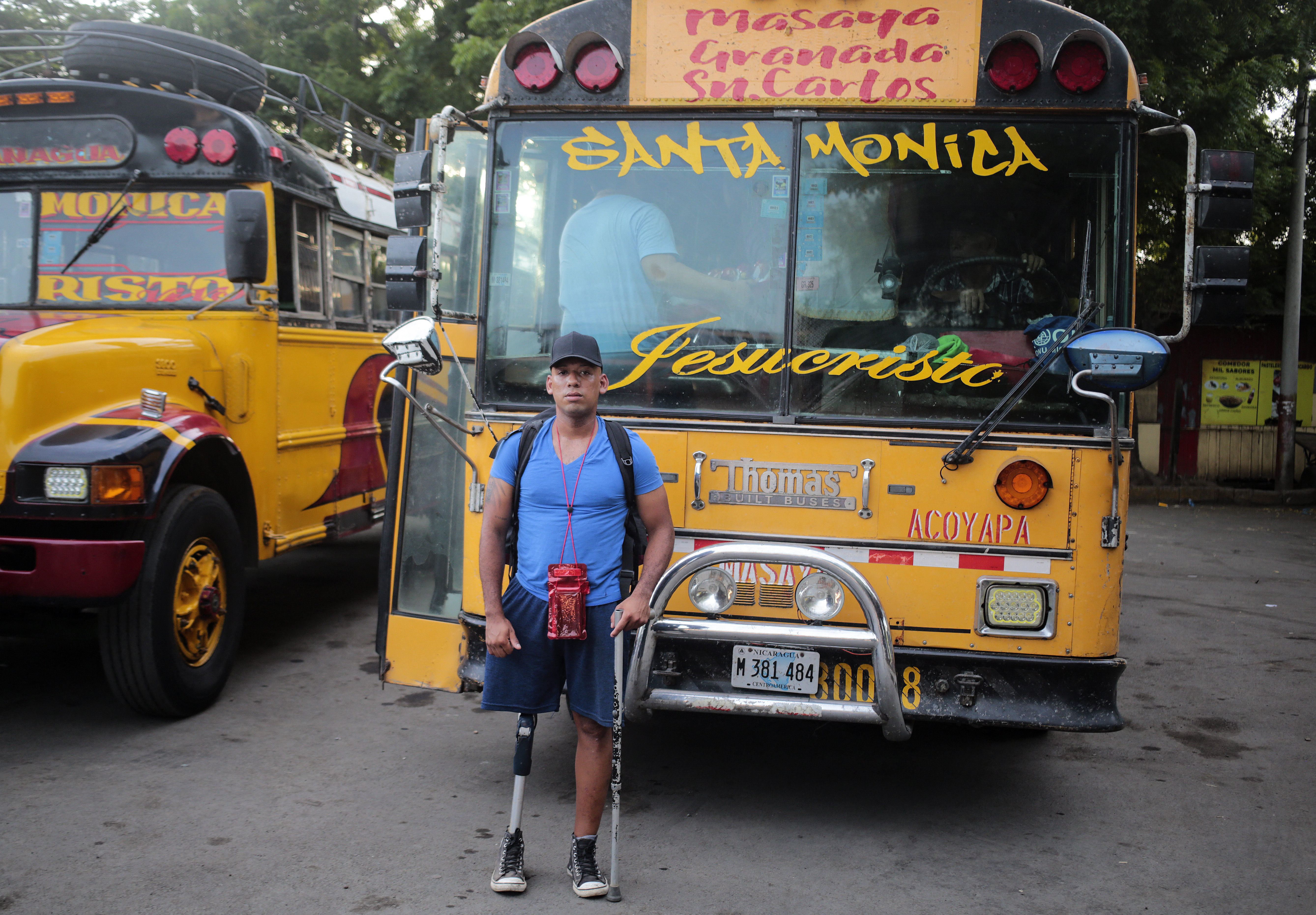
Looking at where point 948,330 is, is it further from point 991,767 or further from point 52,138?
point 52,138

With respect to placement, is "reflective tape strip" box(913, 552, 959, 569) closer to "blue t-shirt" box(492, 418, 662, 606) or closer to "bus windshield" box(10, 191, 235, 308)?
"blue t-shirt" box(492, 418, 662, 606)

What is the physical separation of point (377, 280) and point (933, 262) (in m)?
4.85

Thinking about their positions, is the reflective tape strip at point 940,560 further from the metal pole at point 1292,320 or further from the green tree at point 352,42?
the metal pole at point 1292,320

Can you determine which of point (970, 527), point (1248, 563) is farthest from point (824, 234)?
point (1248, 563)

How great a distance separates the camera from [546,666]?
3496 mm

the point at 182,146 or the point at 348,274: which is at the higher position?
the point at 182,146

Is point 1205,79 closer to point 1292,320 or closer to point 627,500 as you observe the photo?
point 1292,320

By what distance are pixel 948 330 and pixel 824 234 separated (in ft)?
1.87

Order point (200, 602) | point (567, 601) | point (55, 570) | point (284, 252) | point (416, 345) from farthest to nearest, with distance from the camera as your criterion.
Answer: point (284, 252) < point (200, 602) < point (55, 570) < point (416, 345) < point (567, 601)

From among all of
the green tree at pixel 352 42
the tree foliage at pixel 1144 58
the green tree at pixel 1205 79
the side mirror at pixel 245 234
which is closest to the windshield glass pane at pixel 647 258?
the side mirror at pixel 245 234

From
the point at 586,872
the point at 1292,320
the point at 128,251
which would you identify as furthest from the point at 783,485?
the point at 1292,320

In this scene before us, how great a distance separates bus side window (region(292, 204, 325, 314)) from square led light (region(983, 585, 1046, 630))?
14.2ft

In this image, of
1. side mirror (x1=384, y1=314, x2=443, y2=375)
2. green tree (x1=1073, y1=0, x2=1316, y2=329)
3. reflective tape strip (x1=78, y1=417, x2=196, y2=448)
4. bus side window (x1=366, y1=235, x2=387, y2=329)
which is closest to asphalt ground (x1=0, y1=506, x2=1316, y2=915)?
reflective tape strip (x1=78, y1=417, x2=196, y2=448)

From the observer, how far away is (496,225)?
4.24m
